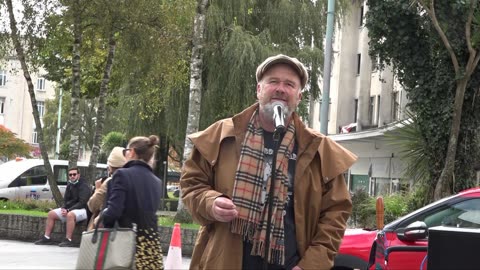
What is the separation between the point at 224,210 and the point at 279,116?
51 cm

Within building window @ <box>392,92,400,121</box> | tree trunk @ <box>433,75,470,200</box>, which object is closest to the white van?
tree trunk @ <box>433,75,470,200</box>

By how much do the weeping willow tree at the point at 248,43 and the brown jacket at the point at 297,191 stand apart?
2131 centimetres

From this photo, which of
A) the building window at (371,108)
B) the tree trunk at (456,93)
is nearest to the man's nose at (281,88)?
the tree trunk at (456,93)

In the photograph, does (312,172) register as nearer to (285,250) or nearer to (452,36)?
(285,250)

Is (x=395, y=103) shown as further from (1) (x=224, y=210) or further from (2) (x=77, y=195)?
(1) (x=224, y=210)

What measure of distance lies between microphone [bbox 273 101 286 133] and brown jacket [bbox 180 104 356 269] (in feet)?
0.63

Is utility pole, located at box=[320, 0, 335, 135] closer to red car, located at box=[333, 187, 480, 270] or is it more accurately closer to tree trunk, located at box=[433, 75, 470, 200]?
tree trunk, located at box=[433, 75, 470, 200]

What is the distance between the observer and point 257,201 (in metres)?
3.98

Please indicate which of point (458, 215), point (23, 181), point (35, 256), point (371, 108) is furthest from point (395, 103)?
point (458, 215)

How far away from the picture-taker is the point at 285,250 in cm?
399

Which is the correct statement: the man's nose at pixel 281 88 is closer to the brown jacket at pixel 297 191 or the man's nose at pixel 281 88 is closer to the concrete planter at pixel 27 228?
the brown jacket at pixel 297 191

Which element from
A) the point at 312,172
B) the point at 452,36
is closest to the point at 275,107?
the point at 312,172

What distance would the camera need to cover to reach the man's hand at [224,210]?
383 cm

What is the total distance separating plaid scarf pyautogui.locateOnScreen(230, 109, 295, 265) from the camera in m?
3.92
